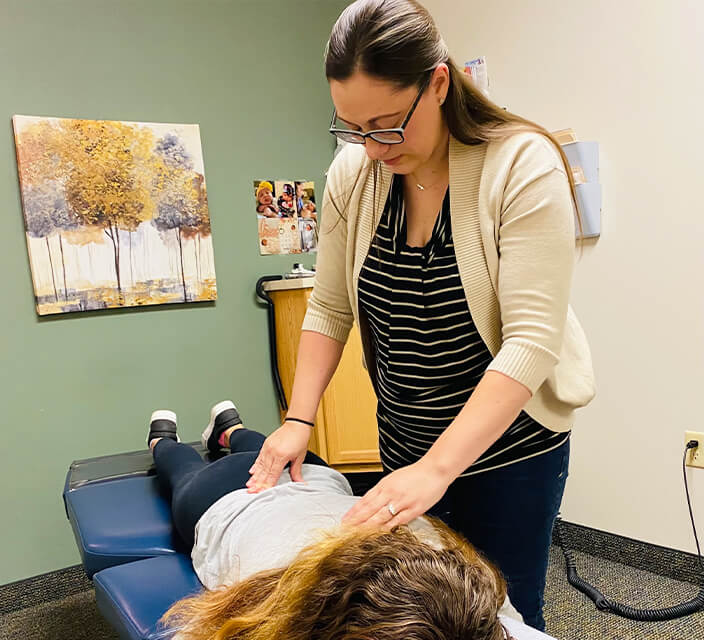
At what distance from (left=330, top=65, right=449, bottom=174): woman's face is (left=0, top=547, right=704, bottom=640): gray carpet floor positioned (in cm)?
147

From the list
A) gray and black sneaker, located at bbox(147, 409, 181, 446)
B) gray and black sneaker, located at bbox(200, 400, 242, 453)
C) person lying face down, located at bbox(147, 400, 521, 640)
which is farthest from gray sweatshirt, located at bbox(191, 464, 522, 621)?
gray and black sneaker, located at bbox(147, 409, 181, 446)

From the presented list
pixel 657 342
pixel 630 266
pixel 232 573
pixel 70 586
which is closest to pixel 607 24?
pixel 630 266

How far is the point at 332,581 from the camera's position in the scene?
2.45 ft

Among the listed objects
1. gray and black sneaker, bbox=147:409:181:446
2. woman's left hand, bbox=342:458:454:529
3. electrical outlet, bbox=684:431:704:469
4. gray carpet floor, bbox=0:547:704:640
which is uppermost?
woman's left hand, bbox=342:458:454:529

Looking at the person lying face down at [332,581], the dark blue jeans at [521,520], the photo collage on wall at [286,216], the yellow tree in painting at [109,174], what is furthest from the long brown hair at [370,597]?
the photo collage on wall at [286,216]

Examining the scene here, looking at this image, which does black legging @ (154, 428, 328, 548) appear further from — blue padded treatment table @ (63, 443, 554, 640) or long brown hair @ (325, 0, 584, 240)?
long brown hair @ (325, 0, 584, 240)

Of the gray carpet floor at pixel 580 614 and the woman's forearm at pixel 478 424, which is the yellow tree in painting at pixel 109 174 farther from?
the woman's forearm at pixel 478 424

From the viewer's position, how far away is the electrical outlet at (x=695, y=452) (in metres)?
1.98

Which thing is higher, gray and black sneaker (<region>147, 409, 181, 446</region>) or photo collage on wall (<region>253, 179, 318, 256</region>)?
photo collage on wall (<region>253, 179, 318, 256</region>)

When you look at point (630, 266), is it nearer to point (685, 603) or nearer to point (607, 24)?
point (607, 24)

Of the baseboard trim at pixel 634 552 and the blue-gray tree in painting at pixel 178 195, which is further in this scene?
the blue-gray tree in painting at pixel 178 195

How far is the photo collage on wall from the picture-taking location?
2.73 m

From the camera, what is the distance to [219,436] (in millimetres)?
1985

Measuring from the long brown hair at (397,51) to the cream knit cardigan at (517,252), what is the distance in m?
0.05
